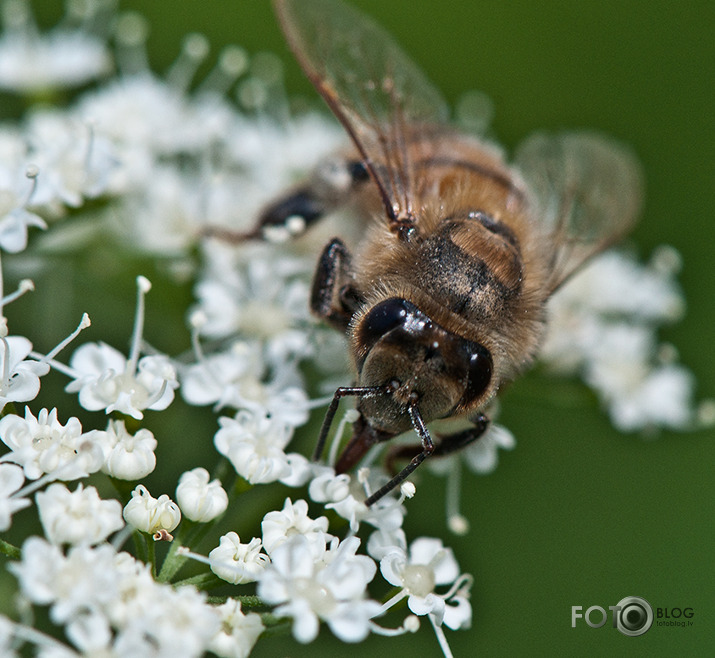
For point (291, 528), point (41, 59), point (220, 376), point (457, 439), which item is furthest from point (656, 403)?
point (41, 59)

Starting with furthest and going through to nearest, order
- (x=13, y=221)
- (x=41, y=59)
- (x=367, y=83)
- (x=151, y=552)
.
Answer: (x=41, y=59) → (x=367, y=83) → (x=13, y=221) → (x=151, y=552)

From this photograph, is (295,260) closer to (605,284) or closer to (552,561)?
(605,284)

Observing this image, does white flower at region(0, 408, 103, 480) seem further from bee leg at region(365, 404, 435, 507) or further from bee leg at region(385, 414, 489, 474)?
bee leg at region(385, 414, 489, 474)

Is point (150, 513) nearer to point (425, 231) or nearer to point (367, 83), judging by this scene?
point (425, 231)

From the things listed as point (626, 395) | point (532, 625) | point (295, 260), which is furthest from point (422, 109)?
point (532, 625)

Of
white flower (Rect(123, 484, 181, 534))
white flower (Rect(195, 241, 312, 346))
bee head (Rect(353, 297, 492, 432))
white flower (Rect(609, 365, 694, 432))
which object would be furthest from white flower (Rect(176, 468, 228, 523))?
white flower (Rect(609, 365, 694, 432))
